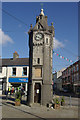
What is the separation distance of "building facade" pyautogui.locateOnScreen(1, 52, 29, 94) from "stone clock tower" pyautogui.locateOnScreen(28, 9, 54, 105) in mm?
13159

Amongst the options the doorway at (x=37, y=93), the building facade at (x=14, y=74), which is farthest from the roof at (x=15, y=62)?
the doorway at (x=37, y=93)

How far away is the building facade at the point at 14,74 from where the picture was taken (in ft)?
104

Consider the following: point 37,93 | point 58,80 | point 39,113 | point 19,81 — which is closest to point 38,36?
point 37,93

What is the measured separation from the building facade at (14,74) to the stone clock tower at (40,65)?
13159 millimetres

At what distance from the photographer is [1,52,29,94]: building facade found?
3178 centimetres

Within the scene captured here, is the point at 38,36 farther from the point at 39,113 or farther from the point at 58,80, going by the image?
the point at 58,80

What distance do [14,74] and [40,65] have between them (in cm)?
1551

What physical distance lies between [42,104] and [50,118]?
6.05 metres

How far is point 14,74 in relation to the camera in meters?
32.8

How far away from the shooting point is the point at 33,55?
748 inches

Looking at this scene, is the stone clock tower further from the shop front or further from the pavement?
the shop front

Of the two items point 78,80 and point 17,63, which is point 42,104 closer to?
point 17,63

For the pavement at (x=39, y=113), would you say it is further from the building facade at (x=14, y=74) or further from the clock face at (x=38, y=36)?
the building facade at (x=14, y=74)

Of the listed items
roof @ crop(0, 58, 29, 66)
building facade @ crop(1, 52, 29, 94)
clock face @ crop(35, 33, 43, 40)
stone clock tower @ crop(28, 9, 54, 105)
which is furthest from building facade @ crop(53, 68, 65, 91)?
clock face @ crop(35, 33, 43, 40)
